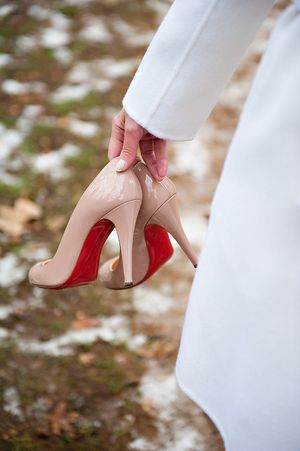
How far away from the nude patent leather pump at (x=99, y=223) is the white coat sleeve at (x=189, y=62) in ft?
0.43

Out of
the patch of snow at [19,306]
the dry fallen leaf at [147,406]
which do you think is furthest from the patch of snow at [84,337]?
the dry fallen leaf at [147,406]

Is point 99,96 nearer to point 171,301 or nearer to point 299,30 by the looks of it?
point 171,301

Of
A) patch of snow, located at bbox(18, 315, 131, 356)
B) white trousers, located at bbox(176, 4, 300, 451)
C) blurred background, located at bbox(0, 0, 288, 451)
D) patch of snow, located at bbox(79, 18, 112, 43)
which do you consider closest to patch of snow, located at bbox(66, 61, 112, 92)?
blurred background, located at bbox(0, 0, 288, 451)

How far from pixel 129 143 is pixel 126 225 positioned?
148 millimetres

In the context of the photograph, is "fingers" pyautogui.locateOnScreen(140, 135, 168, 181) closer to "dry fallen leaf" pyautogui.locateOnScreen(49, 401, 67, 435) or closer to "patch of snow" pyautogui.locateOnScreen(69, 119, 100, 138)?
"dry fallen leaf" pyautogui.locateOnScreen(49, 401, 67, 435)

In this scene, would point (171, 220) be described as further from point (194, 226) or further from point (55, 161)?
point (55, 161)

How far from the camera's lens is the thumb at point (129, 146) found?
3.65 ft

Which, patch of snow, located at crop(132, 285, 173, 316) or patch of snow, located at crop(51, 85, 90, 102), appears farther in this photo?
patch of snow, located at crop(51, 85, 90, 102)

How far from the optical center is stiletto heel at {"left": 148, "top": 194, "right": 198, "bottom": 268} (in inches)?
47.8

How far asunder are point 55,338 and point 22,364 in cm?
14

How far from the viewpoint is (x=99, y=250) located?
50.3 inches

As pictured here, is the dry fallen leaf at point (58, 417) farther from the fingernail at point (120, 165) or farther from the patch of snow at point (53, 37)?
the patch of snow at point (53, 37)

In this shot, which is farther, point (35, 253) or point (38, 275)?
point (35, 253)

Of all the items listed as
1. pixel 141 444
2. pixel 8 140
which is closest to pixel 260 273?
pixel 141 444
